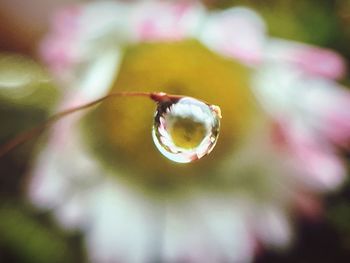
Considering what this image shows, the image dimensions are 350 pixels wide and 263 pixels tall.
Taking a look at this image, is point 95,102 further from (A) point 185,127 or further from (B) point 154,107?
(B) point 154,107

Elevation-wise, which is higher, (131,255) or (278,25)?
(278,25)

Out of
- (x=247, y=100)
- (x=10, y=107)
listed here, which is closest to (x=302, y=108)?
(x=247, y=100)

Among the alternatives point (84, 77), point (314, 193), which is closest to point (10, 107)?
point (84, 77)

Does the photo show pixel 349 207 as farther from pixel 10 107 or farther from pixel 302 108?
pixel 10 107

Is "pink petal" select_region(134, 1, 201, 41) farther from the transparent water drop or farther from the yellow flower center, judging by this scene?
the transparent water drop

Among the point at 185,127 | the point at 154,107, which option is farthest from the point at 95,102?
the point at 154,107

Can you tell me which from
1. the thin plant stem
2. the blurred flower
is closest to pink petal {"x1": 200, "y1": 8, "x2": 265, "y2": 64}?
the blurred flower

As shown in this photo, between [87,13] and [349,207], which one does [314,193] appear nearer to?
[349,207]

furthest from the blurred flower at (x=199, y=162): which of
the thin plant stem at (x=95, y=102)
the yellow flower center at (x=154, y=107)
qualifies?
the thin plant stem at (x=95, y=102)
